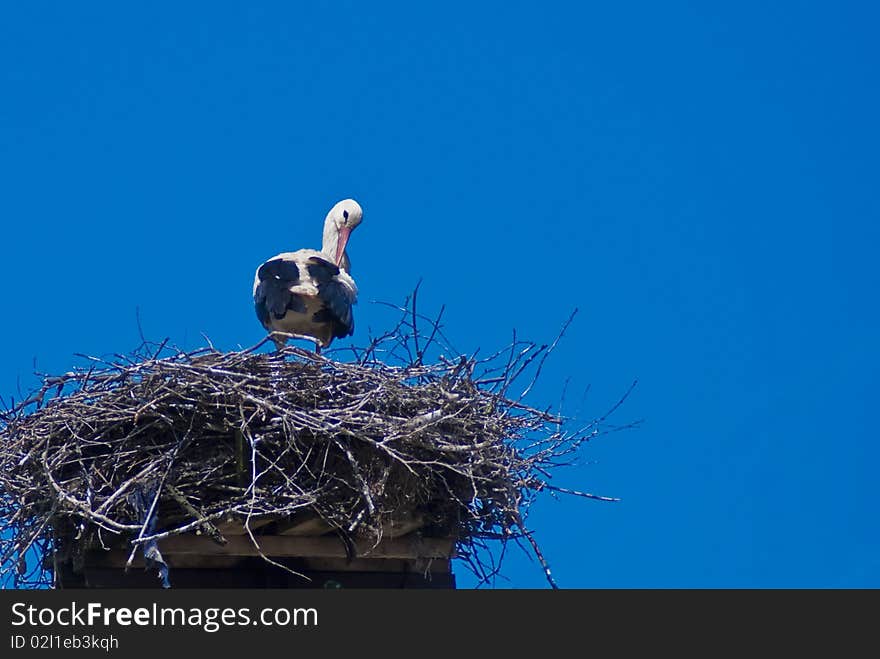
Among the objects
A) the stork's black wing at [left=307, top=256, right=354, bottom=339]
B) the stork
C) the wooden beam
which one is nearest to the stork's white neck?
the stork

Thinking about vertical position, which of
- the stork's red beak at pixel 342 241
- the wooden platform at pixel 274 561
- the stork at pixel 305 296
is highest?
the stork's red beak at pixel 342 241

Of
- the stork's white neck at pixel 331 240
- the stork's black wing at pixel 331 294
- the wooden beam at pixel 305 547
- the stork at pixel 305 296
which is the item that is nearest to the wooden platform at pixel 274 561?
the wooden beam at pixel 305 547

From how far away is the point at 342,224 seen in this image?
33.1ft

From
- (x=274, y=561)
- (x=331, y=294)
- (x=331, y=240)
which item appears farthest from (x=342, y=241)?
(x=274, y=561)

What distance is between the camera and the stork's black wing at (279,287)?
881cm

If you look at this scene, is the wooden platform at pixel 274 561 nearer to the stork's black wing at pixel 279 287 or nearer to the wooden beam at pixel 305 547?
the wooden beam at pixel 305 547

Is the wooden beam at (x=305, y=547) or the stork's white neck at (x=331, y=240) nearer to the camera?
the wooden beam at (x=305, y=547)

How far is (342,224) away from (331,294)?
131cm

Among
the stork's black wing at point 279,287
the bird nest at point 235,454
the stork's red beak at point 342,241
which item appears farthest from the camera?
the stork's red beak at point 342,241

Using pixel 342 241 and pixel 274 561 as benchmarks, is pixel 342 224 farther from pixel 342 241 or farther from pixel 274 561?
pixel 274 561

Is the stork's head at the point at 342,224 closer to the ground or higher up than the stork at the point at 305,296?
higher up

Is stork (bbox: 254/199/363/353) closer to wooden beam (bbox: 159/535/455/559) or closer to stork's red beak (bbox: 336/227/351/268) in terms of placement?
stork's red beak (bbox: 336/227/351/268)

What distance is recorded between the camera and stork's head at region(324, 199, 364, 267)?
1006 cm
